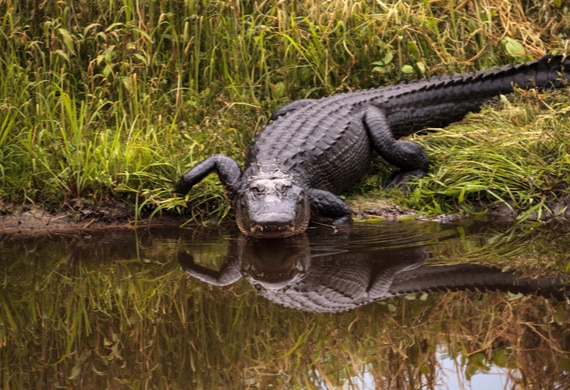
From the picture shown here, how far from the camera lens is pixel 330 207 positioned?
20.3 ft

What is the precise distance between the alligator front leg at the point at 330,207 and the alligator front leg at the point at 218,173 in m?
0.51

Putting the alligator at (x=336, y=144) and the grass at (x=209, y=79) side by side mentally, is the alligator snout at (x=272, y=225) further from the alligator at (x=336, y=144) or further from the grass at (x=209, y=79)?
the grass at (x=209, y=79)

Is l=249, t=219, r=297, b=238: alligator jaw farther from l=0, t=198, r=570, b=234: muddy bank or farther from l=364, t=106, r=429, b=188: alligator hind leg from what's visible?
l=364, t=106, r=429, b=188: alligator hind leg

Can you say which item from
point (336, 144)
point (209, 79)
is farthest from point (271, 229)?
point (209, 79)

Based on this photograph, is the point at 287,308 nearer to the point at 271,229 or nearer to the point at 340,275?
the point at 340,275

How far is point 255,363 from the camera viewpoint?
385cm

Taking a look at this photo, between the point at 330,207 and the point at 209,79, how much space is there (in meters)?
1.76

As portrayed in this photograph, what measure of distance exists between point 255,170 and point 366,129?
116 centimetres

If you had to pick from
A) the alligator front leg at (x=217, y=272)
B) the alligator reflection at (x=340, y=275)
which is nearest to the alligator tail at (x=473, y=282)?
the alligator reflection at (x=340, y=275)

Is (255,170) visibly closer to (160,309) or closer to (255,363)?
(160,309)

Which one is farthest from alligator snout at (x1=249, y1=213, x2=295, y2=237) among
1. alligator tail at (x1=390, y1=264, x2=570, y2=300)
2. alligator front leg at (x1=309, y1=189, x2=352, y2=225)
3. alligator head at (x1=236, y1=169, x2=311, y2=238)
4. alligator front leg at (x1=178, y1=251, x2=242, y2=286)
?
alligator tail at (x1=390, y1=264, x2=570, y2=300)

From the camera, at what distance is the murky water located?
12.2ft

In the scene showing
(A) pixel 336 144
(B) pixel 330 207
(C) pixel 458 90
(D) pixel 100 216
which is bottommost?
(D) pixel 100 216

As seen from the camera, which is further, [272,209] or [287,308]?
[272,209]
